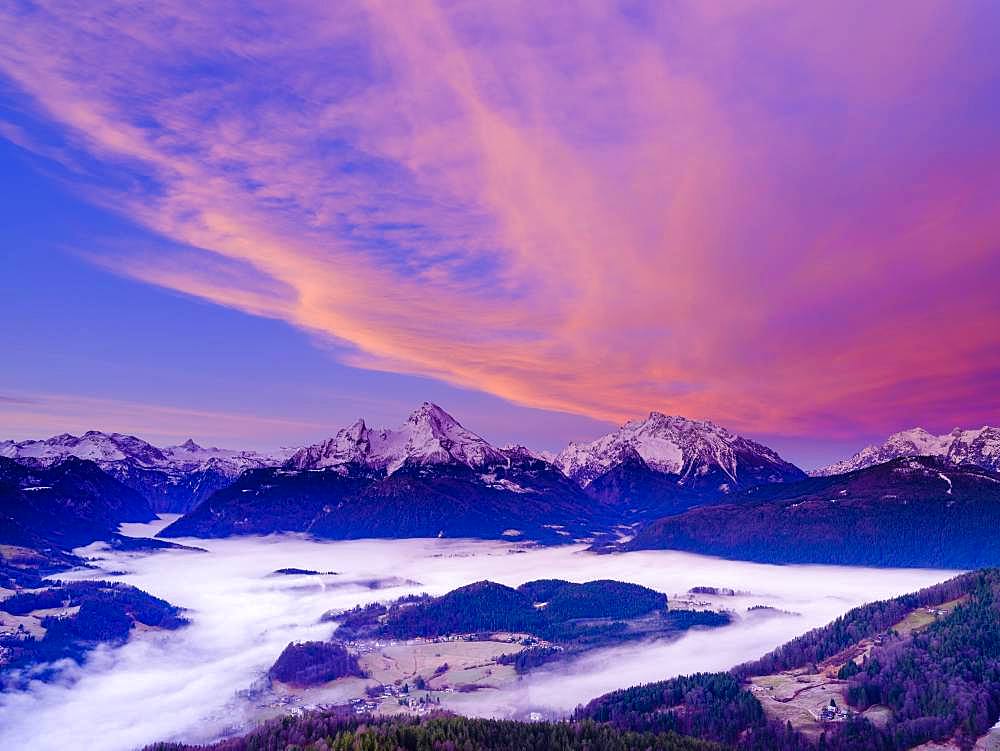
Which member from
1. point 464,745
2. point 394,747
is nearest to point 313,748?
point 394,747

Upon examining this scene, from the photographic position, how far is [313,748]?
198 meters

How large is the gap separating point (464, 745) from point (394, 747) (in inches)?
731

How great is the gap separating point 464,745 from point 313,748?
131ft

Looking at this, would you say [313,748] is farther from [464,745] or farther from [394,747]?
[464,745]

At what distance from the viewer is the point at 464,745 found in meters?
197

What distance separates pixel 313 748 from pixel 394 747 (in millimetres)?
23119

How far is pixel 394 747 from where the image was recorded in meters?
192
